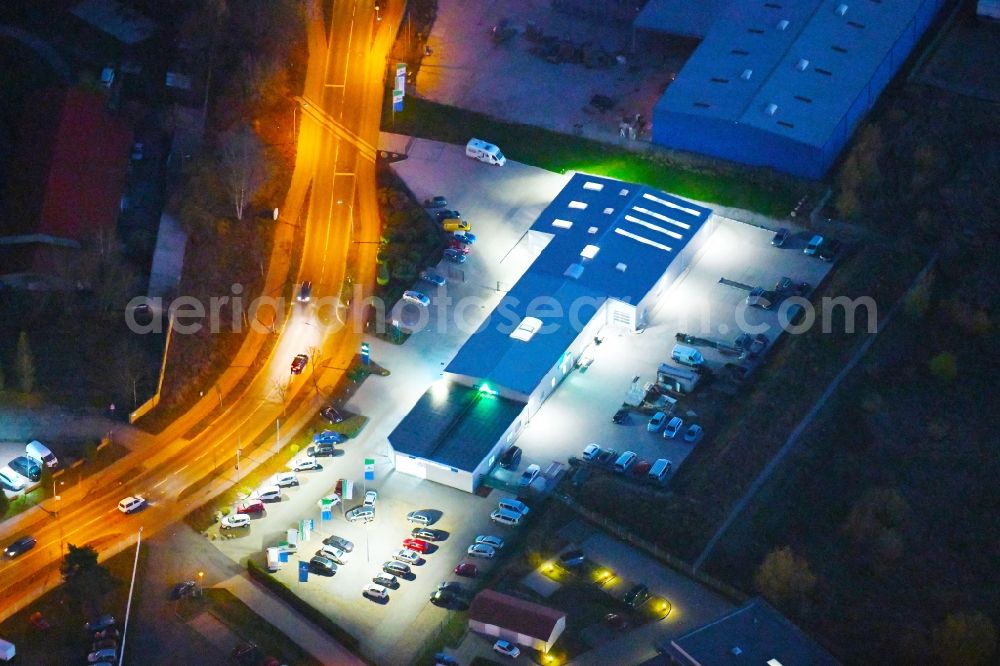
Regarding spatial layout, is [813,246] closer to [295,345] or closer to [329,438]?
[295,345]

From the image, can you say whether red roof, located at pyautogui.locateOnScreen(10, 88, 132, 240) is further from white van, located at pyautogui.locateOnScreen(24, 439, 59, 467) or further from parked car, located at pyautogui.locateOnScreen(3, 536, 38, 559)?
parked car, located at pyautogui.locateOnScreen(3, 536, 38, 559)

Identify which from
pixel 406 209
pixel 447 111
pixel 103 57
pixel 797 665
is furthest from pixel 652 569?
pixel 103 57

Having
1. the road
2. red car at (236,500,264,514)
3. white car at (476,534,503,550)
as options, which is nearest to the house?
white car at (476,534,503,550)

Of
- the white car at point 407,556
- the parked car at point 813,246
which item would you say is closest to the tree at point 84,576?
the white car at point 407,556

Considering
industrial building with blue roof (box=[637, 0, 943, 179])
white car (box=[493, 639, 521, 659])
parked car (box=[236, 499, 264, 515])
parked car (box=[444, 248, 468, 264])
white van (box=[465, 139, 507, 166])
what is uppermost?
industrial building with blue roof (box=[637, 0, 943, 179])

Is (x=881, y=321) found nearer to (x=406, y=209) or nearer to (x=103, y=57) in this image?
(x=406, y=209)

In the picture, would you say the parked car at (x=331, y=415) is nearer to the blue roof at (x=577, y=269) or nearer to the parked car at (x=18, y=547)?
the blue roof at (x=577, y=269)
